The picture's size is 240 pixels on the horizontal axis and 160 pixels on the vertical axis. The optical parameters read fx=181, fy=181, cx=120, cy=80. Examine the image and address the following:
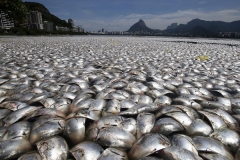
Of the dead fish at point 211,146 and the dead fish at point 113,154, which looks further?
the dead fish at point 211,146

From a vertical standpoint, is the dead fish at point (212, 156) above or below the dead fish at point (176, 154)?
below

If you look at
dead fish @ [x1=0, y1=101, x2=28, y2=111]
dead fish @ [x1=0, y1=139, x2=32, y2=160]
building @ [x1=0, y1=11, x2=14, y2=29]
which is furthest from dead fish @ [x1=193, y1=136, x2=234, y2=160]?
building @ [x1=0, y1=11, x2=14, y2=29]

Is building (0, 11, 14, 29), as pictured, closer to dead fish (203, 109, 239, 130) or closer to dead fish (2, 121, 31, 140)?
dead fish (2, 121, 31, 140)

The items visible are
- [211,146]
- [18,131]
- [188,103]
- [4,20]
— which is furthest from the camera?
[4,20]

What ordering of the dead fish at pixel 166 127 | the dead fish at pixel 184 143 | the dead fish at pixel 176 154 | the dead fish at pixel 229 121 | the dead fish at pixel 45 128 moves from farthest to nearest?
the dead fish at pixel 229 121
the dead fish at pixel 166 127
the dead fish at pixel 45 128
the dead fish at pixel 184 143
the dead fish at pixel 176 154

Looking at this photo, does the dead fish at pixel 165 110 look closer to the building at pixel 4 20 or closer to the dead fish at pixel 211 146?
the dead fish at pixel 211 146

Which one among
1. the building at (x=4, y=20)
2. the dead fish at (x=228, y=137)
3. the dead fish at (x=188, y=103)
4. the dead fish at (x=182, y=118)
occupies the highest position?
the building at (x=4, y=20)

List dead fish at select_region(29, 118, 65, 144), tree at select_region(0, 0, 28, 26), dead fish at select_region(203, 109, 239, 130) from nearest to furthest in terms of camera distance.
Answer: dead fish at select_region(29, 118, 65, 144) → dead fish at select_region(203, 109, 239, 130) → tree at select_region(0, 0, 28, 26)

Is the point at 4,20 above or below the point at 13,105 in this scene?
above

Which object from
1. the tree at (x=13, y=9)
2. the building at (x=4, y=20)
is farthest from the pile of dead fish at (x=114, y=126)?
the building at (x=4, y=20)

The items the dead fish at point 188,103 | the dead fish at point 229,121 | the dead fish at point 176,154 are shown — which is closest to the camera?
the dead fish at point 176,154

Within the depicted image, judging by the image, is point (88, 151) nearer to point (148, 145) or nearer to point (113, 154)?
point (113, 154)

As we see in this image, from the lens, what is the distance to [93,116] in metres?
1.54

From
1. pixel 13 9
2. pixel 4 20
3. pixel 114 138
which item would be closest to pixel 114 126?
pixel 114 138
